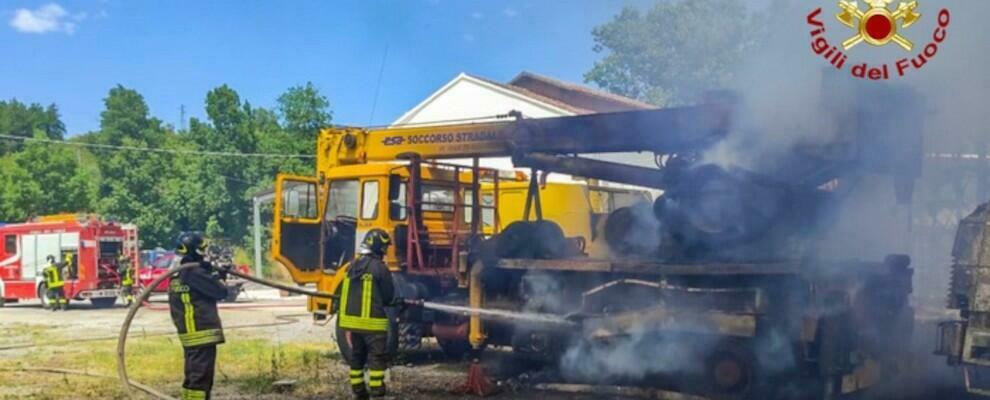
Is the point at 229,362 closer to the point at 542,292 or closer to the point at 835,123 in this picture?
the point at 542,292

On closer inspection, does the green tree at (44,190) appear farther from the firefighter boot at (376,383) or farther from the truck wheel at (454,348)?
the firefighter boot at (376,383)

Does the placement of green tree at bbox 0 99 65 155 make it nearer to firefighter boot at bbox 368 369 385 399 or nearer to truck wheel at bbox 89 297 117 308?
truck wheel at bbox 89 297 117 308

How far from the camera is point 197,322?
Answer: 6.73 metres

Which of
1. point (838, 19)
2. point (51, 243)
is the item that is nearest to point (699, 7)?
point (838, 19)

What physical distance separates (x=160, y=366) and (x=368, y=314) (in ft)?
16.0

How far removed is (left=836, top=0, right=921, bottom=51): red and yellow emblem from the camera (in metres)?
8.23

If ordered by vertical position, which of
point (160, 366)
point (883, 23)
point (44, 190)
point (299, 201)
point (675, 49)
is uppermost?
point (675, 49)

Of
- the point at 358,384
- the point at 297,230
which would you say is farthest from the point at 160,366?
the point at 358,384

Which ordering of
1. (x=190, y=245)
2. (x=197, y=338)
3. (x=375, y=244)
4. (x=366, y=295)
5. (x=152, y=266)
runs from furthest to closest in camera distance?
(x=152, y=266), (x=375, y=244), (x=366, y=295), (x=190, y=245), (x=197, y=338)

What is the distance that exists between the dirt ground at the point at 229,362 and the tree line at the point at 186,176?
710 inches

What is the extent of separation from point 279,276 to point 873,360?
26.7m

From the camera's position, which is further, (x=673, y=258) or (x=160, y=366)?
(x=160, y=366)

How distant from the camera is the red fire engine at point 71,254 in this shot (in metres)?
21.5

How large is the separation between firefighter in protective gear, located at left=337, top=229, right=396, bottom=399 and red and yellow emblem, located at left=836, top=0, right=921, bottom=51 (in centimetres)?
511
